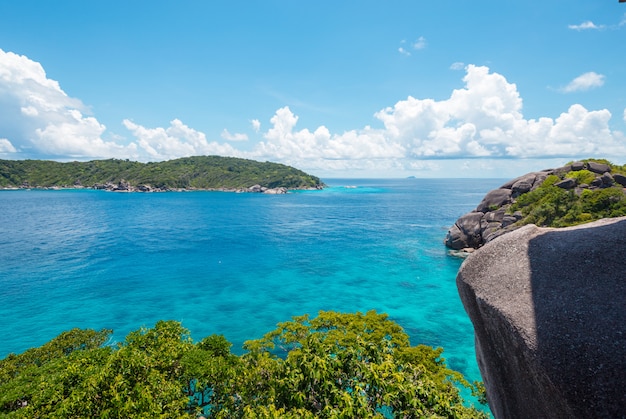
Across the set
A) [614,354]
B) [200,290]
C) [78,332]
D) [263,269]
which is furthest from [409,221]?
[614,354]

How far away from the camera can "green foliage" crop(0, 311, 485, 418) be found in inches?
468

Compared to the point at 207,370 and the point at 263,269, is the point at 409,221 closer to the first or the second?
the point at 263,269

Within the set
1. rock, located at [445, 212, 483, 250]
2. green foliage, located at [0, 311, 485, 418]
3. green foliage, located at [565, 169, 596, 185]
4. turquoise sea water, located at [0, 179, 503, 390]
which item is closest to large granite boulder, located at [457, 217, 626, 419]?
green foliage, located at [0, 311, 485, 418]

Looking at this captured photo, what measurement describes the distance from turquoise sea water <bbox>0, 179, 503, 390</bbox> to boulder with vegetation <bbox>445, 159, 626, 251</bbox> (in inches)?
361

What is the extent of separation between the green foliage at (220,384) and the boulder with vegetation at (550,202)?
1993 inches

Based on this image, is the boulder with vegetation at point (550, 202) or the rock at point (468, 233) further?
the rock at point (468, 233)

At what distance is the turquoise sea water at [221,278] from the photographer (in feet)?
127

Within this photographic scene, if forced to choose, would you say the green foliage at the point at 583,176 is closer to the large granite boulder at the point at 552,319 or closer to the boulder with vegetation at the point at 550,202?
the boulder with vegetation at the point at 550,202

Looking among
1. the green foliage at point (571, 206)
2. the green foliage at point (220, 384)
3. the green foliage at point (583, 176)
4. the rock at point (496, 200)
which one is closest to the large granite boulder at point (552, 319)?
the green foliage at point (220, 384)

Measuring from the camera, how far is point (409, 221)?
112m

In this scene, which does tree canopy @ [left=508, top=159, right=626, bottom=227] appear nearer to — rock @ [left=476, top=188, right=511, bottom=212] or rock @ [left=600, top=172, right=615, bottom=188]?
rock @ [left=600, top=172, right=615, bottom=188]

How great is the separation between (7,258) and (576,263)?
8553 centimetres

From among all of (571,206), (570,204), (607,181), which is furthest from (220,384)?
(607,181)

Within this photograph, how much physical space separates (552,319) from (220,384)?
15452mm
